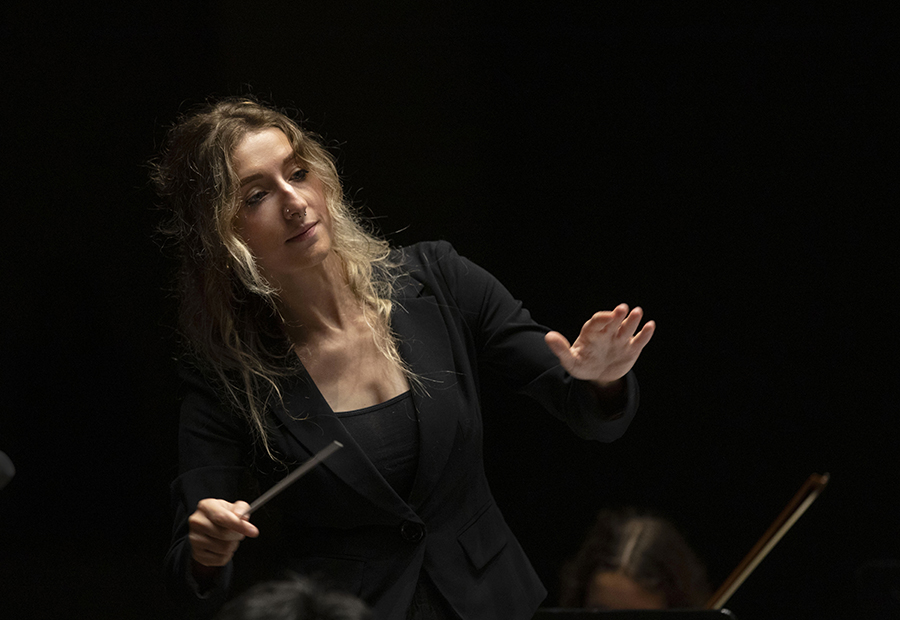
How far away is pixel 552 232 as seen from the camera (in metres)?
1.94

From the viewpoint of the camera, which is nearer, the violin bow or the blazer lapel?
the blazer lapel

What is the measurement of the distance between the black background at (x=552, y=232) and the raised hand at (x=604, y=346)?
0.66m

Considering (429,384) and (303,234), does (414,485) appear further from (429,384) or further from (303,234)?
(303,234)

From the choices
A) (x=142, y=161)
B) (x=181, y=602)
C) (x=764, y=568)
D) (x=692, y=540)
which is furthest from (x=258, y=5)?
(x=764, y=568)

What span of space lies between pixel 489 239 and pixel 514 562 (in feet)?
2.55

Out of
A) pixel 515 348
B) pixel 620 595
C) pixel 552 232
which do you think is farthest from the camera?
pixel 552 232

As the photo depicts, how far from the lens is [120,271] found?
177 cm

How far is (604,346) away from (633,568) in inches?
29.5

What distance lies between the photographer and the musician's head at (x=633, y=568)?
173 centimetres

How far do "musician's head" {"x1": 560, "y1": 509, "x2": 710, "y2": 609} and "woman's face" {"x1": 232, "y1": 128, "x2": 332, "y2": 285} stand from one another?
86 cm

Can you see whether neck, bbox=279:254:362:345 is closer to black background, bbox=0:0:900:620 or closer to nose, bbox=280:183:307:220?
nose, bbox=280:183:307:220

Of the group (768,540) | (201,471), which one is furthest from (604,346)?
(768,540)

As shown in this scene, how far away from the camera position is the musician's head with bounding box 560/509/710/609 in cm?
173

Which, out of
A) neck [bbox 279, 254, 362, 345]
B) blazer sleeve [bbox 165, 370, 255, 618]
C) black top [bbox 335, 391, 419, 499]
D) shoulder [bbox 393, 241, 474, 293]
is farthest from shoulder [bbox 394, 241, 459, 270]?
blazer sleeve [bbox 165, 370, 255, 618]
